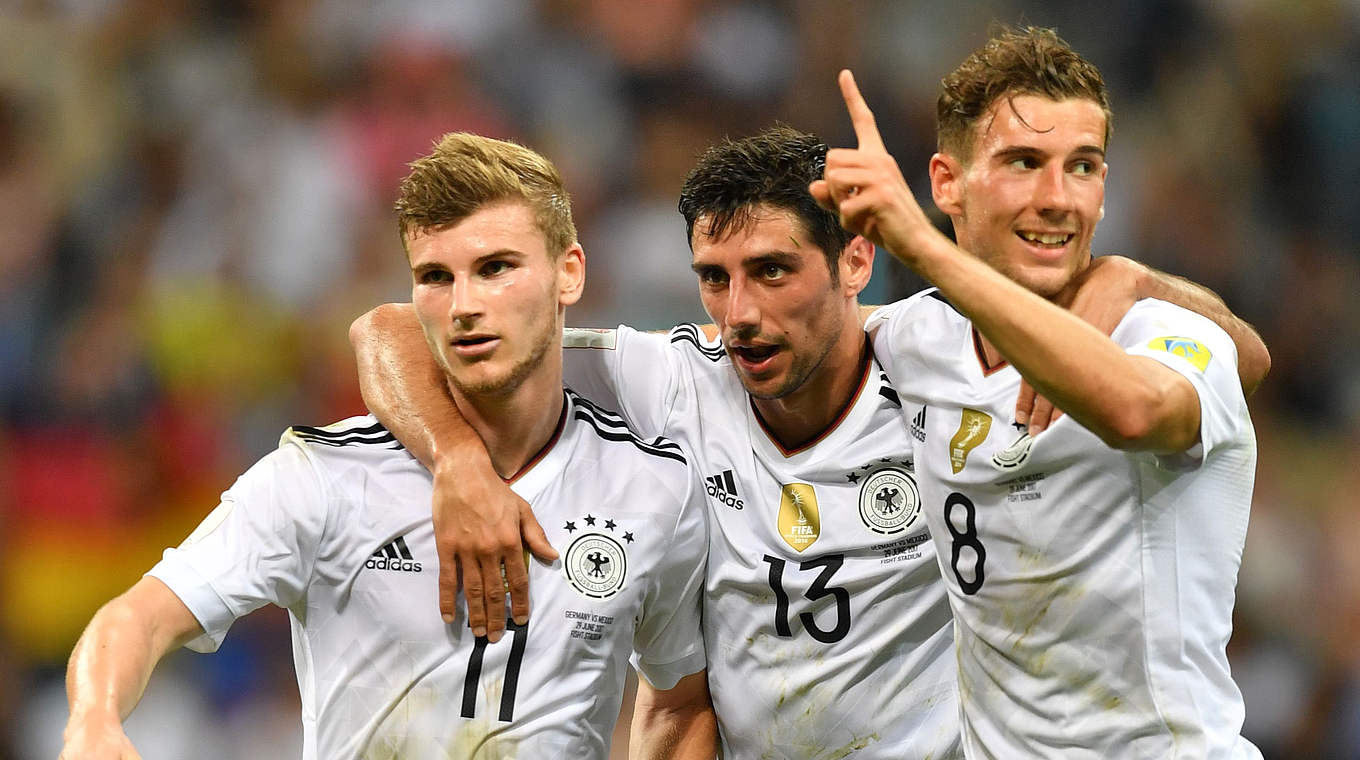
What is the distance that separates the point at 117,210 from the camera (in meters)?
6.75

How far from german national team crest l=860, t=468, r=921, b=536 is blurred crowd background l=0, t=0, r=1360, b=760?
233 centimetres

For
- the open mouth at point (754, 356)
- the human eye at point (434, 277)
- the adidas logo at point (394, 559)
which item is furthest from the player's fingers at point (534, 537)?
the open mouth at point (754, 356)

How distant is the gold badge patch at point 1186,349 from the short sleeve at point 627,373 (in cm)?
148

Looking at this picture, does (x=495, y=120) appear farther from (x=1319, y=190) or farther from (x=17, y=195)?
(x=1319, y=190)

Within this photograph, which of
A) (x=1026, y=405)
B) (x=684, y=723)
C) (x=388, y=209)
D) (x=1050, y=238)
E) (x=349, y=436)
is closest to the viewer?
(x=1026, y=405)

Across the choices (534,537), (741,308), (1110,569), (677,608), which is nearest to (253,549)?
(534,537)

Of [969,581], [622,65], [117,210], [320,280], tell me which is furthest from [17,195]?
[969,581]

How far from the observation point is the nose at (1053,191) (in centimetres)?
306

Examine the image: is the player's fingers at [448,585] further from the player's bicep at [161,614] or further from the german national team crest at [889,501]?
the german national team crest at [889,501]

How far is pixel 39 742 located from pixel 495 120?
372 cm

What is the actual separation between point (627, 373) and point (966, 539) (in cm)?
114

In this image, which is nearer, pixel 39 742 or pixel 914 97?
→ pixel 39 742

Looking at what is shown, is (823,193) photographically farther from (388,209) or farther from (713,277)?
(388,209)

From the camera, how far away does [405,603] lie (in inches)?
124
